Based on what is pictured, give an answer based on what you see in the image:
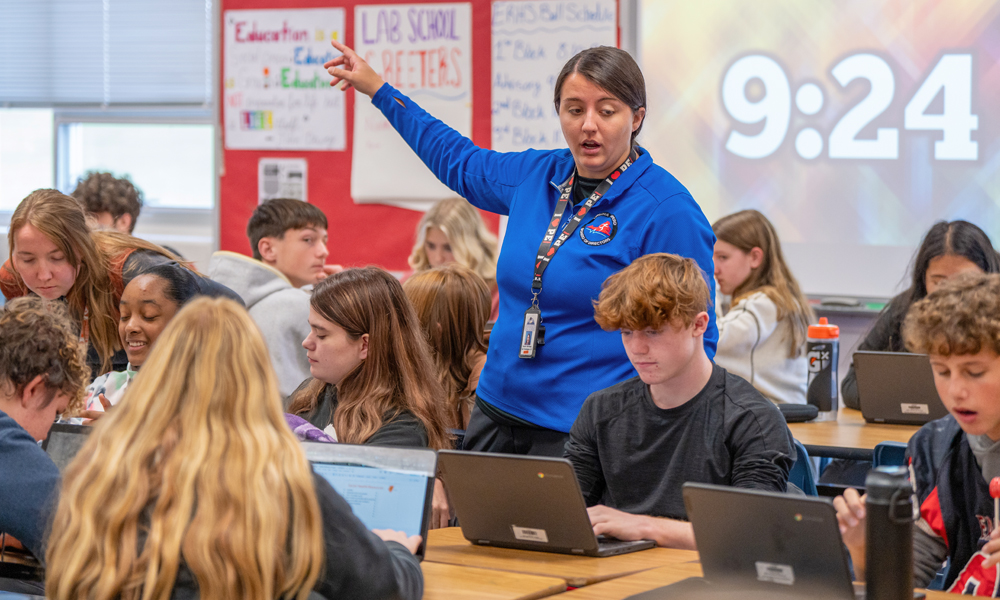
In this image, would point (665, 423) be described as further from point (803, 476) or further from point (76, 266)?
point (76, 266)

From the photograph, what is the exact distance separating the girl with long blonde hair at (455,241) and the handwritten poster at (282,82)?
1188 mm

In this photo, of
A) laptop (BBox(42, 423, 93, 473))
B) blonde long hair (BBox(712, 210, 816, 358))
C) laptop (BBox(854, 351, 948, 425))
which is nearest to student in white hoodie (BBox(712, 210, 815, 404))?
blonde long hair (BBox(712, 210, 816, 358))

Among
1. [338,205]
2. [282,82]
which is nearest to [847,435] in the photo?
[338,205]

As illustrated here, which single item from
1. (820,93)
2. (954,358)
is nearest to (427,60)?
(820,93)

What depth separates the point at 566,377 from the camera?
2.43 meters

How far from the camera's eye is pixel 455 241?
15.3ft

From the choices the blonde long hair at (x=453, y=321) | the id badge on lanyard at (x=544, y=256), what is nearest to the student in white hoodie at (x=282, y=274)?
the blonde long hair at (x=453, y=321)

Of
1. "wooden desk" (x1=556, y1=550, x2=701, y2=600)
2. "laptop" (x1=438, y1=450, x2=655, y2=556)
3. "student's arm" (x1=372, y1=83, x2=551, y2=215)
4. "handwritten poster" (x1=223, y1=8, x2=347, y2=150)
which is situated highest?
"handwritten poster" (x1=223, y1=8, x2=347, y2=150)

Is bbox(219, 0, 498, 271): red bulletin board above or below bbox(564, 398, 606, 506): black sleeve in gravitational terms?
above

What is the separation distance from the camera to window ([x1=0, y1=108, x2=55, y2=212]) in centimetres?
650

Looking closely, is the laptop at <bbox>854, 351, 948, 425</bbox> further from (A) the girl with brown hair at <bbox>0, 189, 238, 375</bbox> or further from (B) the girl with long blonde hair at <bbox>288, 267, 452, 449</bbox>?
(A) the girl with brown hair at <bbox>0, 189, 238, 375</bbox>

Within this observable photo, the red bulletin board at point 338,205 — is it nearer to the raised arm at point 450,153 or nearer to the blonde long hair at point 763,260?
the blonde long hair at point 763,260

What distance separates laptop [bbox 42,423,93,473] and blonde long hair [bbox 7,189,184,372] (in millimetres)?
1011

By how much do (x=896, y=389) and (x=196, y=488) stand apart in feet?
8.36
